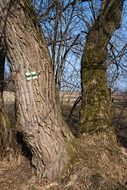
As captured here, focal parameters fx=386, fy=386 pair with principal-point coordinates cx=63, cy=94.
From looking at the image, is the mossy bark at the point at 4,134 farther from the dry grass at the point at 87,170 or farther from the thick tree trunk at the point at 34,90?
the thick tree trunk at the point at 34,90

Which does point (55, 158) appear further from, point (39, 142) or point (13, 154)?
point (13, 154)

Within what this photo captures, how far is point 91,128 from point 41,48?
2.36 metres

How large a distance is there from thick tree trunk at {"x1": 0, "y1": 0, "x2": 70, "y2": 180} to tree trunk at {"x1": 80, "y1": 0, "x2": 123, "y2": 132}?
1.54 metres

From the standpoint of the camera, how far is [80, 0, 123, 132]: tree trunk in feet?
27.7

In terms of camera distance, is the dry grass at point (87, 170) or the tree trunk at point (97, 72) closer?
the dry grass at point (87, 170)

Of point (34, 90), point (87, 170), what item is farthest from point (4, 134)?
point (87, 170)

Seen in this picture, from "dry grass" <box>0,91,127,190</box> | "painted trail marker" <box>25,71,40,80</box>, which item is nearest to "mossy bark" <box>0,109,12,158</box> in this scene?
"dry grass" <box>0,91,127,190</box>

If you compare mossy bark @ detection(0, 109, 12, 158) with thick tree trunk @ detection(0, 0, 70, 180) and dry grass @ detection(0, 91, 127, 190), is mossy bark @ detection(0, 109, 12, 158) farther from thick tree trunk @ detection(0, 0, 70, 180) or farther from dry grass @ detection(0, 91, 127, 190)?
thick tree trunk @ detection(0, 0, 70, 180)

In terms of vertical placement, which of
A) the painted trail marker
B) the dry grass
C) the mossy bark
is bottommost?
the dry grass

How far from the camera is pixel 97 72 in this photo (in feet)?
28.6

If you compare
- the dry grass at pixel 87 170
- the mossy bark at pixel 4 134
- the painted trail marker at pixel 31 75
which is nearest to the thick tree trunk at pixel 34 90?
the painted trail marker at pixel 31 75

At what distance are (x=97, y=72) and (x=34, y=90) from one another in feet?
7.79

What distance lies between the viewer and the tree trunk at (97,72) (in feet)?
27.7

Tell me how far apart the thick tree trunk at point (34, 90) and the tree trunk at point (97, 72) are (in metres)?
1.54
